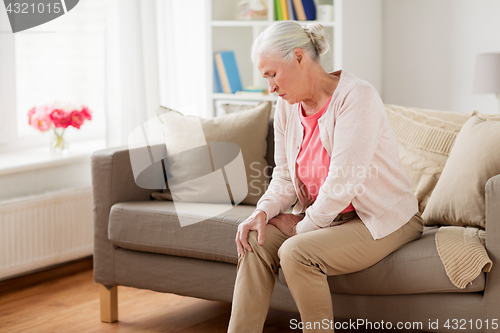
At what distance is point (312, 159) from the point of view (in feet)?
6.07

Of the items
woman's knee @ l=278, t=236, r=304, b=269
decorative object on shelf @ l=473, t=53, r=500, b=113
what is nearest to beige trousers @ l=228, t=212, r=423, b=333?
woman's knee @ l=278, t=236, r=304, b=269

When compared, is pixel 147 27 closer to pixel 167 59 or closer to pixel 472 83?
pixel 167 59

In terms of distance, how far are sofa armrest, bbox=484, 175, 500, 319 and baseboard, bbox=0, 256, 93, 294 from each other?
2.15 m

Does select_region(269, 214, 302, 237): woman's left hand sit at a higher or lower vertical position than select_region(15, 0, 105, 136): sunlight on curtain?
lower

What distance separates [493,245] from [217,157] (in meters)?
1.12

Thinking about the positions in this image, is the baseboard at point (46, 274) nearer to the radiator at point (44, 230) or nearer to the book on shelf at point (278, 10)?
the radiator at point (44, 230)

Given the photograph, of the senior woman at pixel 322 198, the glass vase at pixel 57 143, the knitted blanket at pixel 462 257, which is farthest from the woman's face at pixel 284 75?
the glass vase at pixel 57 143

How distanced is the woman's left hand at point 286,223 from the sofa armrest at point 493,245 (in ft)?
1.89

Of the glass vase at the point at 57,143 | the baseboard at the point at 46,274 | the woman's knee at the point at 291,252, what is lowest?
the baseboard at the point at 46,274

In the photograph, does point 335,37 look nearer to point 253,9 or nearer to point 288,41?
point 253,9

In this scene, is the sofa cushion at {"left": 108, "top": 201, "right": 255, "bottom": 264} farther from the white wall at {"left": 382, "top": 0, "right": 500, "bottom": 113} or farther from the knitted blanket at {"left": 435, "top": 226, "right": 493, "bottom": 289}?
the white wall at {"left": 382, "top": 0, "right": 500, "bottom": 113}

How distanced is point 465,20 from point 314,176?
6.20 feet

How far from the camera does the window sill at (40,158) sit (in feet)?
9.31

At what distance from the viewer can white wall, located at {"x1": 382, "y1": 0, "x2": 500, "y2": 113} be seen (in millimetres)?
3197
